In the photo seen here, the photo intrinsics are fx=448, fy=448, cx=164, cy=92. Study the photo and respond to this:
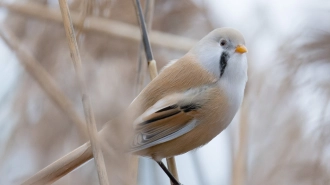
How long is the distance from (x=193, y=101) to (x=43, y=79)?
0.65 m

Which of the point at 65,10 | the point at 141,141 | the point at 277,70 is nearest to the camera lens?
the point at 65,10

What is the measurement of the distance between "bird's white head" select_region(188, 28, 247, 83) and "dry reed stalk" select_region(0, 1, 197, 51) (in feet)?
1.52

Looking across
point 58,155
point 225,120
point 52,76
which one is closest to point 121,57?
point 52,76

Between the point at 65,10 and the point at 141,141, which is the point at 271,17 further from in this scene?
the point at 65,10

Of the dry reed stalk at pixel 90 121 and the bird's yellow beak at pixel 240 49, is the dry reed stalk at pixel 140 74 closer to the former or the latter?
the dry reed stalk at pixel 90 121

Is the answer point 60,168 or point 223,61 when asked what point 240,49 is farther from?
point 60,168

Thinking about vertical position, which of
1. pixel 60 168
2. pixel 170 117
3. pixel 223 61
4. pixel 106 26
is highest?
pixel 106 26

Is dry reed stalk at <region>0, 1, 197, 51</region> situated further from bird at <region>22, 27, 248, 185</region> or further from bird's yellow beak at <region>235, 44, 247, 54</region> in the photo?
bird's yellow beak at <region>235, 44, 247, 54</region>

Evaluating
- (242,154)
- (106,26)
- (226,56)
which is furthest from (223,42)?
(106,26)

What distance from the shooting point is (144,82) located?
2.12 metres

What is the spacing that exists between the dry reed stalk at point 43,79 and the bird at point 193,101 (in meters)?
0.21

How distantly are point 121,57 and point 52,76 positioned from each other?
40 centimetres

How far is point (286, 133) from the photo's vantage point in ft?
6.64

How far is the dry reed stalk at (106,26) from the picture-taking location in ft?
7.04
